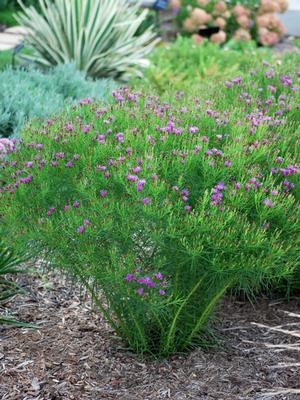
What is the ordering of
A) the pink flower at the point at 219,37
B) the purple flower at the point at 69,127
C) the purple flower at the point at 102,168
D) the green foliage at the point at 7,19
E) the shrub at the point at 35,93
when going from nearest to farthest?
the purple flower at the point at 102,168 < the purple flower at the point at 69,127 < the shrub at the point at 35,93 < the pink flower at the point at 219,37 < the green foliage at the point at 7,19

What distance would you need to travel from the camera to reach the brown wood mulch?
11.3ft

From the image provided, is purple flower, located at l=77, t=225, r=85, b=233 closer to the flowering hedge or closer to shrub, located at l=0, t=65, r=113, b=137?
shrub, located at l=0, t=65, r=113, b=137

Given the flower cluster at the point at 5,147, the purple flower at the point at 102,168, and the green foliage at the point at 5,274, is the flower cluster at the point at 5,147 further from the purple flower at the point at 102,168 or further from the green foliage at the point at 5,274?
the purple flower at the point at 102,168

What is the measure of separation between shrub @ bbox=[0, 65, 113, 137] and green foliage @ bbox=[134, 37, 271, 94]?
0.80 meters

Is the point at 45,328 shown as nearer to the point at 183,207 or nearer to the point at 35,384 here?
the point at 35,384

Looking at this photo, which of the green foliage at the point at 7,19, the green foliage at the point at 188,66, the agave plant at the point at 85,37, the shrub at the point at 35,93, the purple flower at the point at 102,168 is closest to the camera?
the purple flower at the point at 102,168

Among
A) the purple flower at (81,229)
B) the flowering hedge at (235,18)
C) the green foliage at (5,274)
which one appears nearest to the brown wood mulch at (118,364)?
the green foliage at (5,274)

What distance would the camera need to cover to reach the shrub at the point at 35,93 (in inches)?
235

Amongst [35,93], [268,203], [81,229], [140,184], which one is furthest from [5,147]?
[35,93]

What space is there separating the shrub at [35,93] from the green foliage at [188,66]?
2.61 ft

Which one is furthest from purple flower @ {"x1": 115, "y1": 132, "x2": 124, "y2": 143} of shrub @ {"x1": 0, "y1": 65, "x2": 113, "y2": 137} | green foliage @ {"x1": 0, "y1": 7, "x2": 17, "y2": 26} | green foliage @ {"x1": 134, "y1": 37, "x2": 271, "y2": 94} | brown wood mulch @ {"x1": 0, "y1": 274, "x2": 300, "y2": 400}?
green foliage @ {"x1": 0, "y1": 7, "x2": 17, "y2": 26}

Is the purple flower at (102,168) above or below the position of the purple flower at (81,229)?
above

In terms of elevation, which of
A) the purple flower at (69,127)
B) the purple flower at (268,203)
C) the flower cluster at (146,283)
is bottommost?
the flower cluster at (146,283)

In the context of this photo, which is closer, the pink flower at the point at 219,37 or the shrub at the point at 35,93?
the shrub at the point at 35,93
